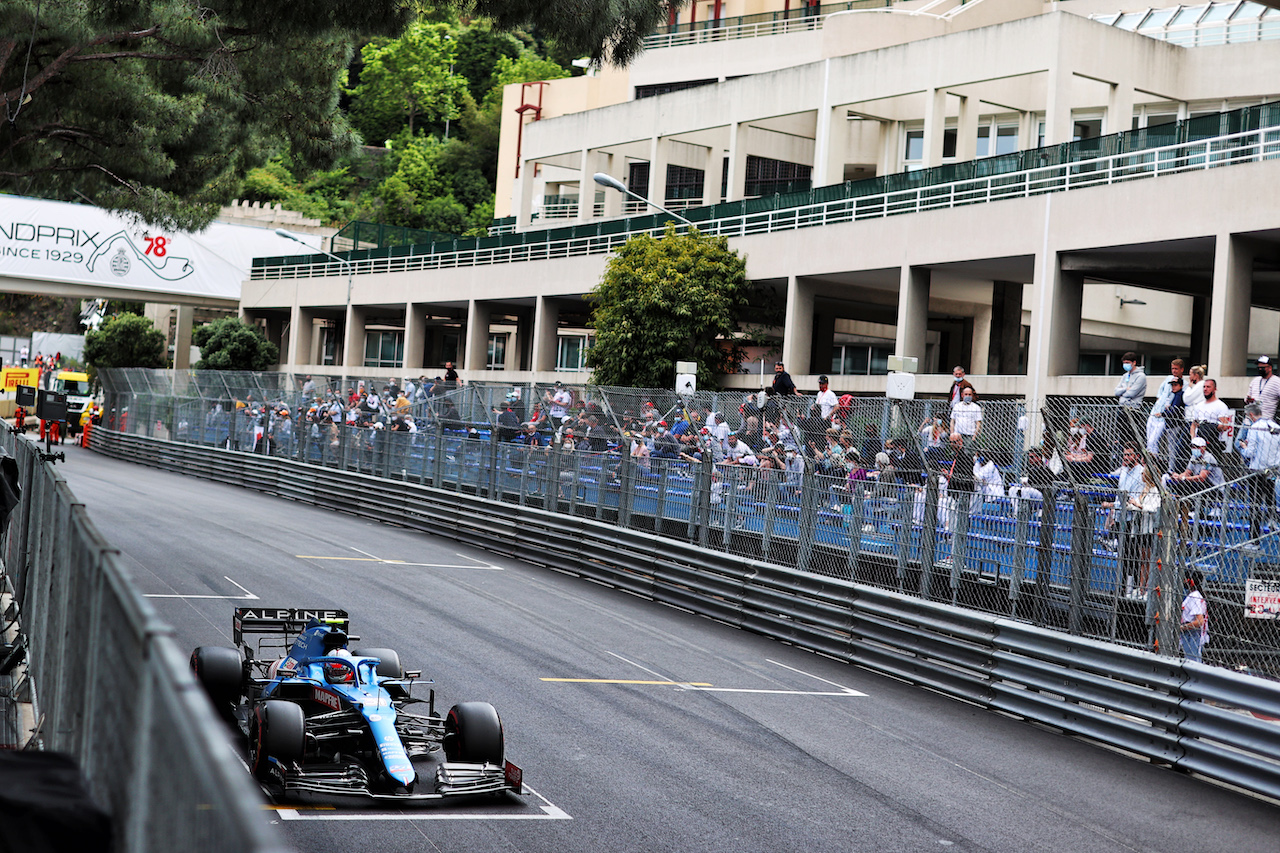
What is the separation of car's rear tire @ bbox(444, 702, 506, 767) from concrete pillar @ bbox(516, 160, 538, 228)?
135ft

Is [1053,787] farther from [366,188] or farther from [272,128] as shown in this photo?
[366,188]

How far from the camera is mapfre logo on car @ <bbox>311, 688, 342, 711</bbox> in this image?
8.61 metres

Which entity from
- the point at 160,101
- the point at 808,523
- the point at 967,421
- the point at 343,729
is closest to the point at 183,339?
the point at 160,101

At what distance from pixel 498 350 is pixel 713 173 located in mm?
20603

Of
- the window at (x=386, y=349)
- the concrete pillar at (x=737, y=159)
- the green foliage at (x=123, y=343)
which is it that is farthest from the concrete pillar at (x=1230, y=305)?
the green foliage at (x=123, y=343)

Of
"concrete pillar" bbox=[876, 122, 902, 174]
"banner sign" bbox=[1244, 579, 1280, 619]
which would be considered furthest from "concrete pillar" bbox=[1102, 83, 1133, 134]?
"banner sign" bbox=[1244, 579, 1280, 619]

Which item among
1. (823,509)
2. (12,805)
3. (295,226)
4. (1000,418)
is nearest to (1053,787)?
(1000,418)

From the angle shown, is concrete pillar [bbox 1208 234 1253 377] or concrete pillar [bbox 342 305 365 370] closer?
concrete pillar [bbox 1208 234 1253 377]

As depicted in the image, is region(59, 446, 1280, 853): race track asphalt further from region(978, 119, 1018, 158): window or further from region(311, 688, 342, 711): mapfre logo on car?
region(978, 119, 1018, 158): window

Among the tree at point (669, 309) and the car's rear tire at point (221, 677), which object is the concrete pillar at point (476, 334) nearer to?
the tree at point (669, 309)

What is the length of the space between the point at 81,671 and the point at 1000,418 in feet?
32.3

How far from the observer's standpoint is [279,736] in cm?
791

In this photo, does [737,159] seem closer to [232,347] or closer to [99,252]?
[232,347]

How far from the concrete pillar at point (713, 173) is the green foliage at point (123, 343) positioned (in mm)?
31698
